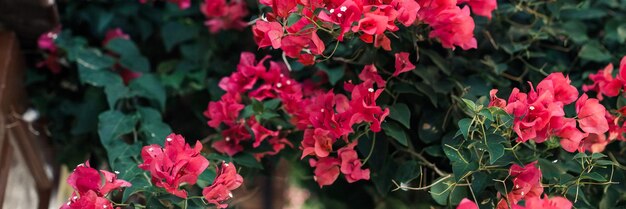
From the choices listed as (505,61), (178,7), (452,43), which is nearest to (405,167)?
(452,43)

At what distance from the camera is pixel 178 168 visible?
109 cm

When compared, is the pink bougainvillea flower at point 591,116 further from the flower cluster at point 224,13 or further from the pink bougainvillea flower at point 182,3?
the pink bougainvillea flower at point 182,3

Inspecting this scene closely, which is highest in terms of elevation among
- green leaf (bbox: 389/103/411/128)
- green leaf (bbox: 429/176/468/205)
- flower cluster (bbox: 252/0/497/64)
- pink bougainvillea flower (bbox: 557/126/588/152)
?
flower cluster (bbox: 252/0/497/64)

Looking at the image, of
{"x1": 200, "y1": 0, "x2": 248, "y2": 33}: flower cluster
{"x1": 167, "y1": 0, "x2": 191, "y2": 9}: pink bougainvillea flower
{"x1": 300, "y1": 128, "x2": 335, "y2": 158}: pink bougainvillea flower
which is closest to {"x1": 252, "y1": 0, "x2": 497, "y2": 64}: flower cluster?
{"x1": 300, "y1": 128, "x2": 335, "y2": 158}: pink bougainvillea flower

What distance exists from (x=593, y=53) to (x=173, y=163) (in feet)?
2.78

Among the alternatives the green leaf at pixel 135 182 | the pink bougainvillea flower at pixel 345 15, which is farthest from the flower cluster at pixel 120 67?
the pink bougainvillea flower at pixel 345 15

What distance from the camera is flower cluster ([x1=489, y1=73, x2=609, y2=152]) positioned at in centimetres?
107

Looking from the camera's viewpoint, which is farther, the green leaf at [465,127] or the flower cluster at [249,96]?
the flower cluster at [249,96]

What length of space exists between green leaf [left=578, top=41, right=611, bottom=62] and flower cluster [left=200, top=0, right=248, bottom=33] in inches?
25.7

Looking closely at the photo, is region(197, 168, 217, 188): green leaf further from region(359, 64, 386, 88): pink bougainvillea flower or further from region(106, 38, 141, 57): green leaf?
region(106, 38, 141, 57): green leaf

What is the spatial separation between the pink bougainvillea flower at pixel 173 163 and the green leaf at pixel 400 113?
315mm

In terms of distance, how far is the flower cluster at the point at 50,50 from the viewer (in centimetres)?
174

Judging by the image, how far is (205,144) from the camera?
1627 millimetres

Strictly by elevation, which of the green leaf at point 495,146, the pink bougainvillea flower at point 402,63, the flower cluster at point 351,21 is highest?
the flower cluster at point 351,21
